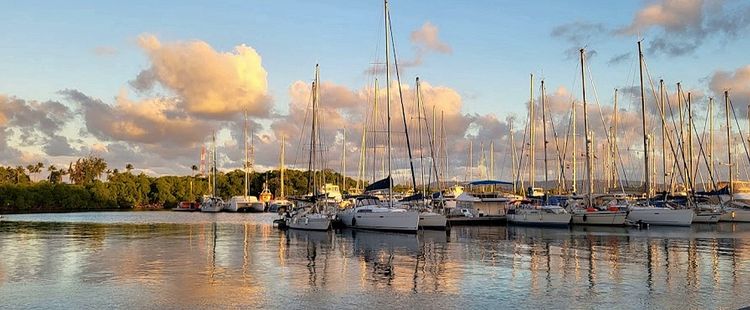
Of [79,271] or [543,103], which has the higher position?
[543,103]

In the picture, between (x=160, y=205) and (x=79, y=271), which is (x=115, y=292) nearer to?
(x=79, y=271)

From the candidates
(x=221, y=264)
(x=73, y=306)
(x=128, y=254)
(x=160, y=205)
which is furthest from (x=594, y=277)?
(x=160, y=205)

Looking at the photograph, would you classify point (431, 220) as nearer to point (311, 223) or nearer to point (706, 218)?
point (311, 223)

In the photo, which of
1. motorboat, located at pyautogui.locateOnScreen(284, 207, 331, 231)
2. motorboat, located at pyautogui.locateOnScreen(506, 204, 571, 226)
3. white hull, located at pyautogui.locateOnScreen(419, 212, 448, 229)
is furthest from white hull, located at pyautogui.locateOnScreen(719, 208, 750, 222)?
motorboat, located at pyautogui.locateOnScreen(284, 207, 331, 231)

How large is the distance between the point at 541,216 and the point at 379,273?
39.7 meters

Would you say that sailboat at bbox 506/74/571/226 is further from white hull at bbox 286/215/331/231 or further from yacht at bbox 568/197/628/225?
white hull at bbox 286/215/331/231

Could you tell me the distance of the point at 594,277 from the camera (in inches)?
1025

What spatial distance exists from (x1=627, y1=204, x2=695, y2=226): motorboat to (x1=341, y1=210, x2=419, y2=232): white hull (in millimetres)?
22895

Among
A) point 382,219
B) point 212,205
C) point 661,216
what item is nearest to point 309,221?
point 382,219

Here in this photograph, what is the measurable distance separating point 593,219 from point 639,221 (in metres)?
4.07

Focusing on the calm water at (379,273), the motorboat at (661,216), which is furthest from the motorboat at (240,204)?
the calm water at (379,273)

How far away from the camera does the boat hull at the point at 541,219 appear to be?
6235 centimetres

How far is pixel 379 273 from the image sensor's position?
27.4m

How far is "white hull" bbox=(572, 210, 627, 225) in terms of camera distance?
200ft
